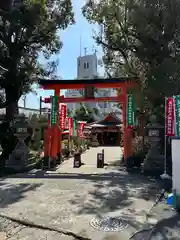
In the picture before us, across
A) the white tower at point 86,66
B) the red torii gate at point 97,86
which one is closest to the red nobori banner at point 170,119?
the red torii gate at point 97,86

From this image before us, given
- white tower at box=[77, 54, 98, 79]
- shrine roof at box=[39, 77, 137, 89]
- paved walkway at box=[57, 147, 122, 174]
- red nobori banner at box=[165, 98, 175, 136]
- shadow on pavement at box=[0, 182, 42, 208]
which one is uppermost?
white tower at box=[77, 54, 98, 79]

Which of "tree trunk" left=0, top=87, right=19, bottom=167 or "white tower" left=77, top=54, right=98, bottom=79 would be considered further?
"white tower" left=77, top=54, right=98, bottom=79

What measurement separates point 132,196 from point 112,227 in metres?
2.26

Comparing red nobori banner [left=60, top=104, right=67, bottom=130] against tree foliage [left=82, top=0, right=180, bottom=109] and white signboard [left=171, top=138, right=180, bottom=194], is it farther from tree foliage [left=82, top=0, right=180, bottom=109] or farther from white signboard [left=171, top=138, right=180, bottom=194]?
white signboard [left=171, top=138, right=180, bottom=194]

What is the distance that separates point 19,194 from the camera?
716 cm

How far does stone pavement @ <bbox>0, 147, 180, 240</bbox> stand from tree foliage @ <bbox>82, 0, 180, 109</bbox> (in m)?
3.52

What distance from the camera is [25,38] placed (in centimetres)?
1330

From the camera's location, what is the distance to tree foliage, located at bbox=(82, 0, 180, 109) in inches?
361

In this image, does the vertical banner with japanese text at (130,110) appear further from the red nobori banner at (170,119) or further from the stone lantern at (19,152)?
the stone lantern at (19,152)

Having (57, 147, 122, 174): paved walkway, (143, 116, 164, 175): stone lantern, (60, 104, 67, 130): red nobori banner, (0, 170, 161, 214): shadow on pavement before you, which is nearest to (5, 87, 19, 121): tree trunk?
(60, 104, 67, 130): red nobori banner

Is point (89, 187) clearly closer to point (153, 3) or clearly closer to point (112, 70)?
point (153, 3)

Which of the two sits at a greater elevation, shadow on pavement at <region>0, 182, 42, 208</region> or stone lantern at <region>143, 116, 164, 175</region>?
stone lantern at <region>143, 116, 164, 175</region>

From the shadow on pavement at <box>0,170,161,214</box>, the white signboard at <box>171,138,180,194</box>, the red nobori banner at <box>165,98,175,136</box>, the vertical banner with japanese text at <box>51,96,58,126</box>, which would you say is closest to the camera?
the white signboard at <box>171,138,180,194</box>

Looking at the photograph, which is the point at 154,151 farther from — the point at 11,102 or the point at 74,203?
the point at 11,102
